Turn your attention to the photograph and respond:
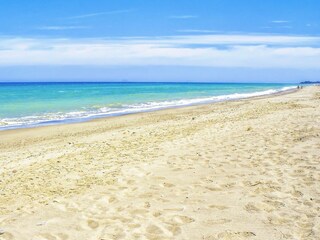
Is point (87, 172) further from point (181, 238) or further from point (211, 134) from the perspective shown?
point (211, 134)

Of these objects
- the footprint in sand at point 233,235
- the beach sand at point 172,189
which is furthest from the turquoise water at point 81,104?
the footprint in sand at point 233,235

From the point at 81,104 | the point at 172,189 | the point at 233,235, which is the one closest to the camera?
the point at 233,235

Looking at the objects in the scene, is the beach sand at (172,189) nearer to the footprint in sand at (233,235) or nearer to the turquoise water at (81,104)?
the footprint in sand at (233,235)

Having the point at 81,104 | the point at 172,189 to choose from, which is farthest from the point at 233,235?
Answer: the point at 81,104

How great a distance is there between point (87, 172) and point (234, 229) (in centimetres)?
411

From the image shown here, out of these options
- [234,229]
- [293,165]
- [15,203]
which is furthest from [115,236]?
[293,165]

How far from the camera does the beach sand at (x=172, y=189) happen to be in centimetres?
534

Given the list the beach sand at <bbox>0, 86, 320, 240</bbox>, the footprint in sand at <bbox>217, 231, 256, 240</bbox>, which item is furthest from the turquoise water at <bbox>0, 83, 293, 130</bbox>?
the footprint in sand at <bbox>217, 231, 256, 240</bbox>

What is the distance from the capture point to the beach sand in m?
5.34

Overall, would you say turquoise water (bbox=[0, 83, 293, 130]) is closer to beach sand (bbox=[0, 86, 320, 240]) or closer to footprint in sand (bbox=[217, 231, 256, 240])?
beach sand (bbox=[0, 86, 320, 240])

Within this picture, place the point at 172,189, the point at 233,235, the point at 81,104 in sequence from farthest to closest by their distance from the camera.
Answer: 1. the point at 81,104
2. the point at 172,189
3. the point at 233,235

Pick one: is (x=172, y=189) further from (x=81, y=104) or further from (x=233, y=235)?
(x=81, y=104)

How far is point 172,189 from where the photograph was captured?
274 inches

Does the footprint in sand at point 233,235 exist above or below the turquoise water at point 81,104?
above
